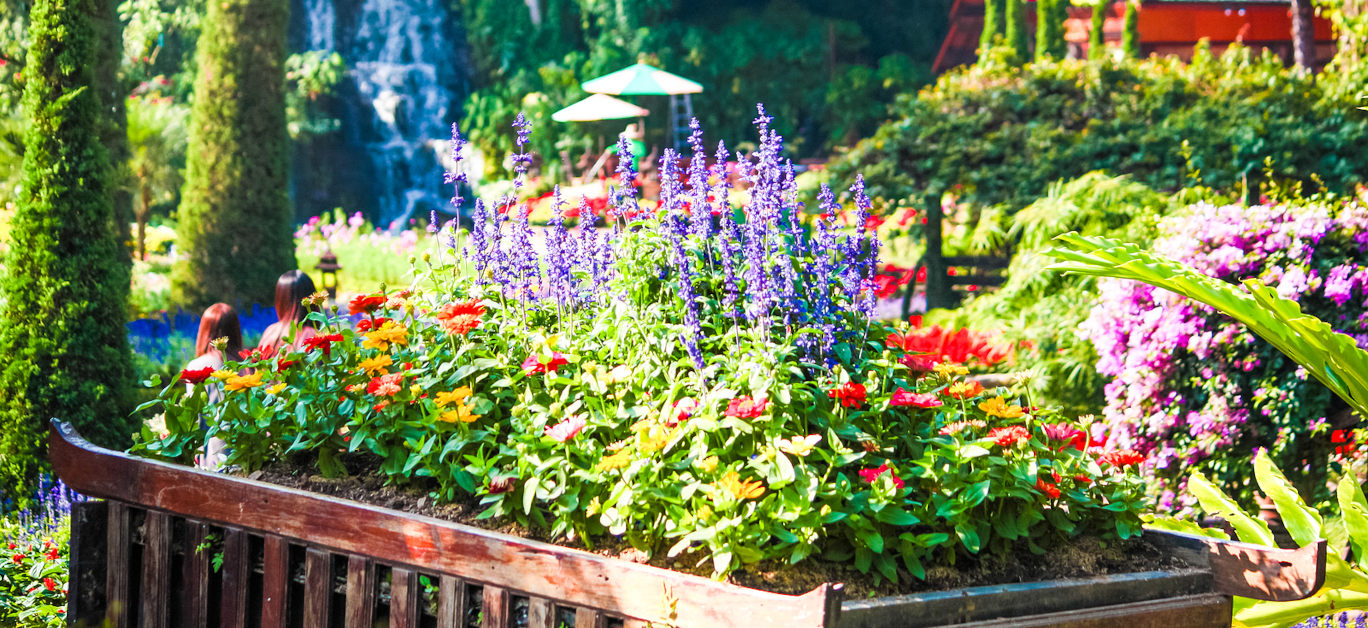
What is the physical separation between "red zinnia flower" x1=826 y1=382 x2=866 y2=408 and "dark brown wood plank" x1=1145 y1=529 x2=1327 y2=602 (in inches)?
28.0

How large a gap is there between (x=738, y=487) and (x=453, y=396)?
2.26ft

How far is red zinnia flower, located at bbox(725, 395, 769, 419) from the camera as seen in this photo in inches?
71.8

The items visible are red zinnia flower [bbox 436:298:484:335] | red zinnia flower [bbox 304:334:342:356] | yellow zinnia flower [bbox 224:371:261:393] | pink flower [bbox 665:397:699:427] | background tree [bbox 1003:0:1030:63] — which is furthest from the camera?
background tree [bbox 1003:0:1030:63]

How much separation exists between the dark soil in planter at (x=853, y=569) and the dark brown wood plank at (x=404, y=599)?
16 cm

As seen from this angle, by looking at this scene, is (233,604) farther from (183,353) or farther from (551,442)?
(183,353)

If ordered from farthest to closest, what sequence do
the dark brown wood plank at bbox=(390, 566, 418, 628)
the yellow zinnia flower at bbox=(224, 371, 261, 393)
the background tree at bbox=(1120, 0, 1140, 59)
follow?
the background tree at bbox=(1120, 0, 1140, 59) → the yellow zinnia flower at bbox=(224, 371, 261, 393) → the dark brown wood plank at bbox=(390, 566, 418, 628)

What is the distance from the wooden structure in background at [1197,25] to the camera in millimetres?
17281

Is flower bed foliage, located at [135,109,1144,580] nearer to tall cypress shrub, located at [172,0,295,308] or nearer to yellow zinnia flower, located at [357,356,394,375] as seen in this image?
yellow zinnia flower, located at [357,356,394,375]

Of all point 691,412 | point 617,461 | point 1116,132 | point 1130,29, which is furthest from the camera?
point 1130,29

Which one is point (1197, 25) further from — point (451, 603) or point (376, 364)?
point (451, 603)

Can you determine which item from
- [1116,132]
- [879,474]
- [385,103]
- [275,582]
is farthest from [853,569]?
[385,103]

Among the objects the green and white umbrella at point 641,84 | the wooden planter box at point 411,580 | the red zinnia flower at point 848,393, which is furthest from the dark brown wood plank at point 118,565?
the green and white umbrella at point 641,84

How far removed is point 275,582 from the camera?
2.18 meters

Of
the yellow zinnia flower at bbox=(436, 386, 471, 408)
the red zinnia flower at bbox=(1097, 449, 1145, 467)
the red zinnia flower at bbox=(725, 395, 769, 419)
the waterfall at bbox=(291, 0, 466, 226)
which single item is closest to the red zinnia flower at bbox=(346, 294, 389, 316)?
the yellow zinnia flower at bbox=(436, 386, 471, 408)
